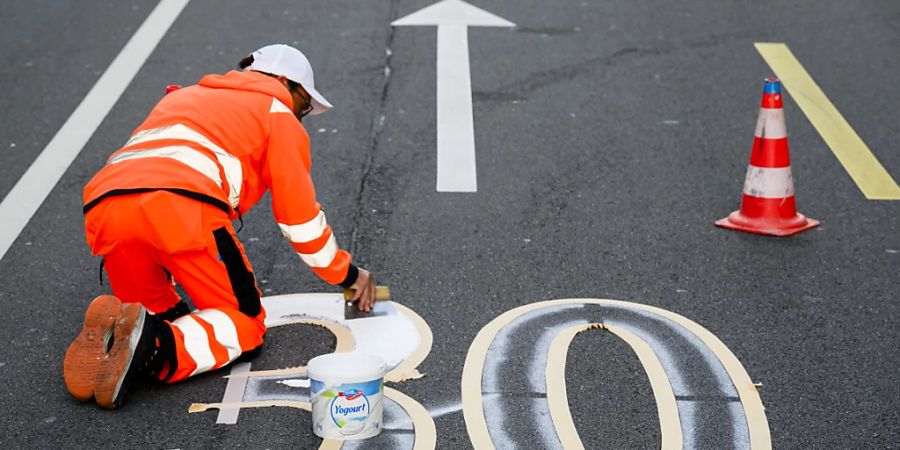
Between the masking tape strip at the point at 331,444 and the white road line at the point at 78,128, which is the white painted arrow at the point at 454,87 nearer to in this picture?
the white road line at the point at 78,128

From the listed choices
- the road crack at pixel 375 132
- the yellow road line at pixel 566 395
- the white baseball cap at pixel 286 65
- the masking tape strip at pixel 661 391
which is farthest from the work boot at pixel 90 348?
the masking tape strip at pixel 661 391

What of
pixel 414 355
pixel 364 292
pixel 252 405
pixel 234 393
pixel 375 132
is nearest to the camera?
pixel 252 405

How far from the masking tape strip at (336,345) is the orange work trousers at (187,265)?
117 millimetres

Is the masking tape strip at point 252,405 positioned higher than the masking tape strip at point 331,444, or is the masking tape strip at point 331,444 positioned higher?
the masking tape strip at point 331,444

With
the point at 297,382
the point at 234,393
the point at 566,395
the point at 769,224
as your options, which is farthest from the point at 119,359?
the point at 769,224

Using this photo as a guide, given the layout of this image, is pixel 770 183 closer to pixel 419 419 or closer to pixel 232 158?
pixel 419 419

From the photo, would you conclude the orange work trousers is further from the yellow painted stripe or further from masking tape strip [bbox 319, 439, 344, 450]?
the yellow painted stripe

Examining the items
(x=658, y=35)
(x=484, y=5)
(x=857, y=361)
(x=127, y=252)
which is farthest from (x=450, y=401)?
(x=484, y=5)

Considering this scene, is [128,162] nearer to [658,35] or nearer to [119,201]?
[119,201]

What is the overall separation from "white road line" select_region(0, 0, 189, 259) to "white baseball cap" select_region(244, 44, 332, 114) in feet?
6.73

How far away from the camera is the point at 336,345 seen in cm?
547

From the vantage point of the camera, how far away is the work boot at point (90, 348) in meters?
4.75

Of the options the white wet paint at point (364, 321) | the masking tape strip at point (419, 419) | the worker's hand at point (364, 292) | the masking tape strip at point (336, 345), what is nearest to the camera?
the masking tape strip at point (419, 419)

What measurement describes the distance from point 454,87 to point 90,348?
4844 millimetres
